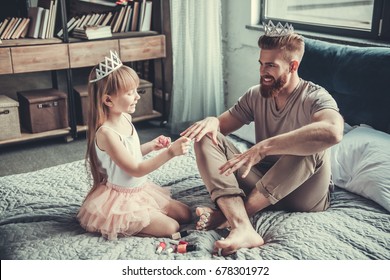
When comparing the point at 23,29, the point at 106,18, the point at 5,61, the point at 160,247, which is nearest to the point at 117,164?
the point at 160,247

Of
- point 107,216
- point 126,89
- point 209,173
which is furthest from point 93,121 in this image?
point 209,173

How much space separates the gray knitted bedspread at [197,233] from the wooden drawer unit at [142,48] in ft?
4.82

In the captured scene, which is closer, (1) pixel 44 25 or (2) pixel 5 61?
(2) pixel 5 61

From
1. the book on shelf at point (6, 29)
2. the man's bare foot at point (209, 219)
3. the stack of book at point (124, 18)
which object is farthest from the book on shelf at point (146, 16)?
the man's bare foot at point (209, 219)

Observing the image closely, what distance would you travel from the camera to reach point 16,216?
5.80 feet

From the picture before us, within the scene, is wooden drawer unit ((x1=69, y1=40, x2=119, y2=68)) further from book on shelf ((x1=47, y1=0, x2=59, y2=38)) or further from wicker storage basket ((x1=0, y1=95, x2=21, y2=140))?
wicker storage basket ((x1=0, y1=95, x2=21, y2=140))

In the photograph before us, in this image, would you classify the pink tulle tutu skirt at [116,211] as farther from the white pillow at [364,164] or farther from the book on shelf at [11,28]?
the book on shelf at [11,28]

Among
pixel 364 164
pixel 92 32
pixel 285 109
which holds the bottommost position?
pixel 364 164

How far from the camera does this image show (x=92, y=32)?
10.2 ft

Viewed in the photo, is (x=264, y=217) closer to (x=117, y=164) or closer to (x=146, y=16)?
(x=117, y=164)

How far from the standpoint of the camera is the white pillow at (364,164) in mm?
1737

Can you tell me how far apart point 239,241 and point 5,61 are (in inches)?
78.8
